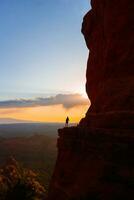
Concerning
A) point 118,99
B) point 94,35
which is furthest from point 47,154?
point 118,99

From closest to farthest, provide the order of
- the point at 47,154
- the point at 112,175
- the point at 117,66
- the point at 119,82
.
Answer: the point at 112,175, the point at 119,82, the point at 117,66, the point at 47,154

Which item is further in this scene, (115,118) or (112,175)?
(115,118)

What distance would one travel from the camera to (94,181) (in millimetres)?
22656

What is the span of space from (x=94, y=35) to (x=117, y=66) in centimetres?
898

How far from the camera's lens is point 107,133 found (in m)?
22.3

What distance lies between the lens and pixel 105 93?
1089 inches

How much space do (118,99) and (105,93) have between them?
2391 mm

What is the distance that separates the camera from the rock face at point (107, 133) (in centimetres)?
2117

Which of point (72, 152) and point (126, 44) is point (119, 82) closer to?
point (126, 44)

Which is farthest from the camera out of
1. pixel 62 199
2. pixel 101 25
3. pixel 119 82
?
pixel 101 25

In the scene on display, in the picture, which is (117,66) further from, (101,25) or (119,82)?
(101,25)

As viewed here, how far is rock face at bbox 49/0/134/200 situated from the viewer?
21172 millimetres

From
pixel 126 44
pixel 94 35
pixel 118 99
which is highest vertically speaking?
pixel 94 35

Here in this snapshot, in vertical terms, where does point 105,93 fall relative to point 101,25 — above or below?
below
